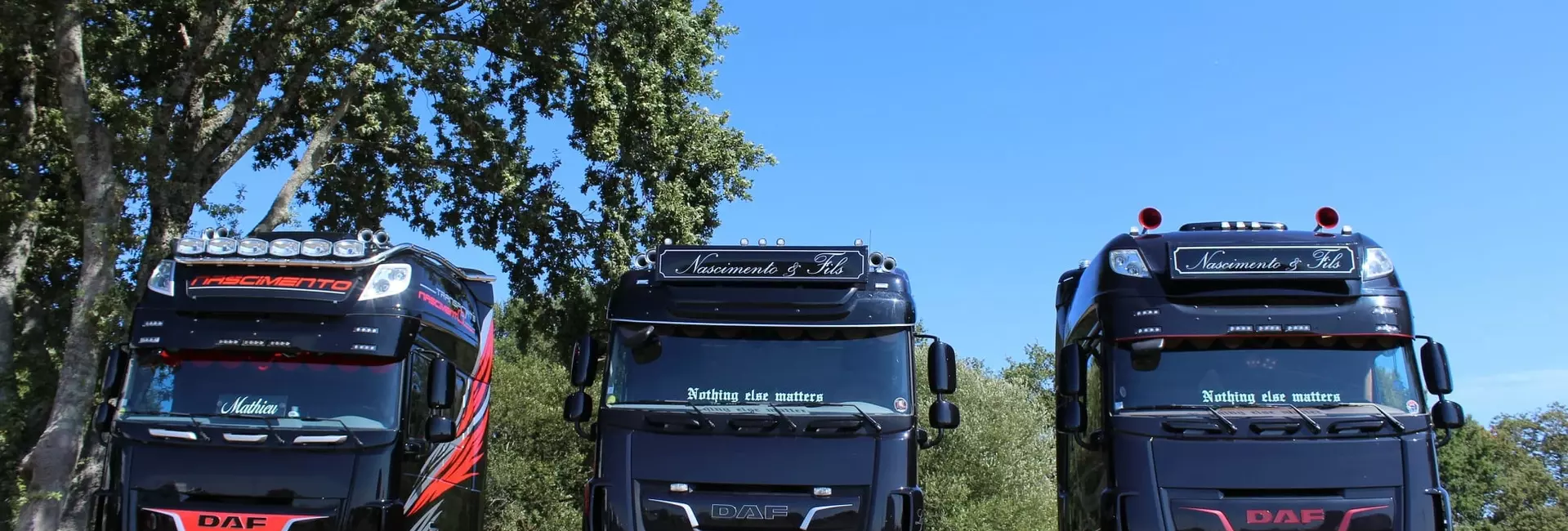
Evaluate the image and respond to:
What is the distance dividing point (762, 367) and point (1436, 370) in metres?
4.81

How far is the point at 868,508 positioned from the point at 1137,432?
76.9 inches

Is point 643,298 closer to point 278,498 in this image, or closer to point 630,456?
point 630,456

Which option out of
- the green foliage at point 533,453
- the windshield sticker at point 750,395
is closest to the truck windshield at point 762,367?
the windshield sticker at point 750,395

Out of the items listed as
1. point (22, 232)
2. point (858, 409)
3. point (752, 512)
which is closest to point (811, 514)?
point (752, 512)

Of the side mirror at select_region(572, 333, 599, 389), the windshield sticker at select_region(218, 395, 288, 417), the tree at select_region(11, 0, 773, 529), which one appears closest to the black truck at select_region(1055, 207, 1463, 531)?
the side mirror at select_region(572, 333, 599, 389)

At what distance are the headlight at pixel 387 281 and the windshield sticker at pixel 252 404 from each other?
1.02m

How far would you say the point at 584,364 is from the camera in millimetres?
9758

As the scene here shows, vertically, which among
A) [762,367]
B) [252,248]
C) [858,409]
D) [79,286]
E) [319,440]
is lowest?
[319,440]

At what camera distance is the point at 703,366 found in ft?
31.2

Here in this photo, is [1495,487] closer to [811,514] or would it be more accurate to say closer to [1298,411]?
[1298,411]

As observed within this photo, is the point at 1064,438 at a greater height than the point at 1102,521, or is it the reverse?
the point at 1064,438

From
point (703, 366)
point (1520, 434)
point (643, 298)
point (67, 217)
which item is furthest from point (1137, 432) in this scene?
point (1520, 434)

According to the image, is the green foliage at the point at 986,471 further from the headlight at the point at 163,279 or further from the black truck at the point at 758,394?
the headlight at the point at 163,279

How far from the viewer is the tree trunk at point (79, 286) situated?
50.5ft
